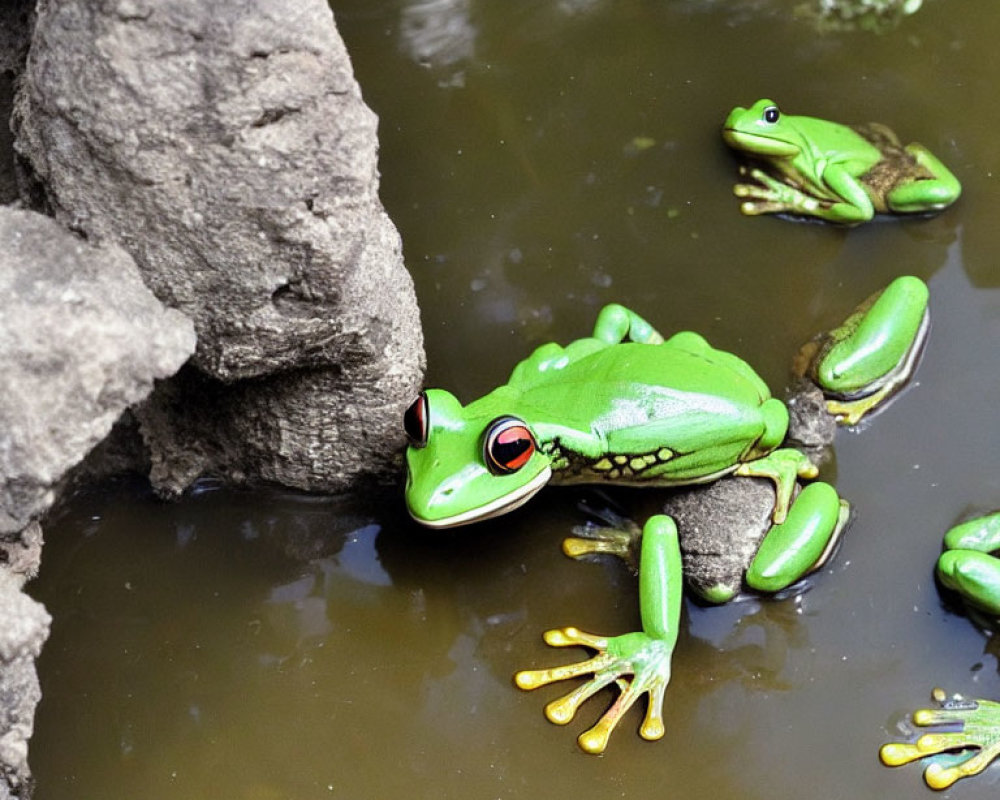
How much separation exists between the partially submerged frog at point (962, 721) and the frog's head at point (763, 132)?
108 cm

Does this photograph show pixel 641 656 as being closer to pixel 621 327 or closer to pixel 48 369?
pixel 621 327

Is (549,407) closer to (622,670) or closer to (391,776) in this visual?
(622,670)

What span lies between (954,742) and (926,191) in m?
1.32

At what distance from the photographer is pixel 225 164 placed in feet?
5.74

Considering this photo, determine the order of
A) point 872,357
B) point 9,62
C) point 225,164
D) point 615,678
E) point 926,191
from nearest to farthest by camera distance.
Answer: point 225,164
point 9,62
point 615,678
point 872,357
point 926,191

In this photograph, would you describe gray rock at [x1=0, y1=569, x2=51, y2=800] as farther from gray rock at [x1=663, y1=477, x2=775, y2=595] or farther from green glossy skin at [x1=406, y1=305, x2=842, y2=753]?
gray rock at [x1=663, y1=477, x2=775, y2=595]

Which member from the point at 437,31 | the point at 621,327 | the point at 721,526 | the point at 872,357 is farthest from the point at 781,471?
the point at 437,31

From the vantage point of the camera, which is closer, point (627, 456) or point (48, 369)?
point (48, 369)

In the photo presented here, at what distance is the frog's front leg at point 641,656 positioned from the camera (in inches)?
84.9

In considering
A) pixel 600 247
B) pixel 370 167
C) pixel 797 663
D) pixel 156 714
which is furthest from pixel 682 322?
pixel 156 714

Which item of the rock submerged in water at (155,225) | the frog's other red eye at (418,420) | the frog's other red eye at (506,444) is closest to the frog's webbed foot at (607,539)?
the frog's other red eye at (506,444)

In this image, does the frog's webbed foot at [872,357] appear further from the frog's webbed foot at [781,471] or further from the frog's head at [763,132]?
the frog's head at [763,132]

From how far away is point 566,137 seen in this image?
9.30ft

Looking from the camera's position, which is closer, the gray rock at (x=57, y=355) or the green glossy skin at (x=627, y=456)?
the gray rock at (x=57, y=355)
